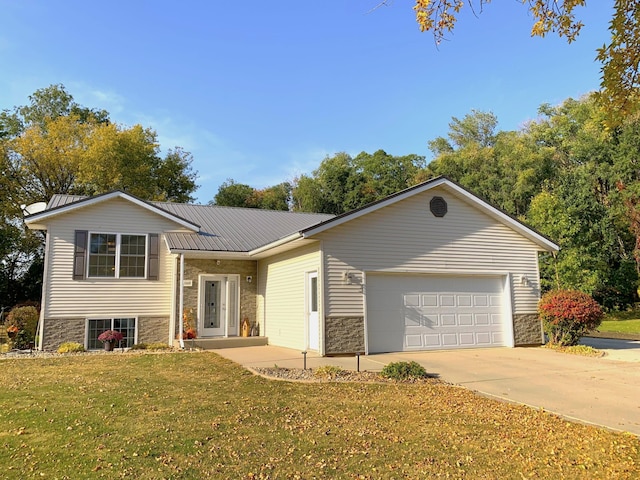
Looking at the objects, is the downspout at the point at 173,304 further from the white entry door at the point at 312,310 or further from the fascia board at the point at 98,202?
the white entry door at the point at 312,310

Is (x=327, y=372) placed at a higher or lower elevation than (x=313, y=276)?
lower

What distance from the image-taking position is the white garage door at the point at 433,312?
12.4 m

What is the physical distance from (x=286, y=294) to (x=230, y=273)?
9.43 feet

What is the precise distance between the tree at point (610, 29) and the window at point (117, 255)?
1268cm

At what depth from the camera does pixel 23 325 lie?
1410cm

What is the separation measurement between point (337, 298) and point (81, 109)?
32.8 metres

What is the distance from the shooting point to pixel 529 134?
38031 millimetres

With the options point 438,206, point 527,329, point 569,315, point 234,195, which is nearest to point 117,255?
point 438,206

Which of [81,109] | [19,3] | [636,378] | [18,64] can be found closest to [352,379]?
[636,378]

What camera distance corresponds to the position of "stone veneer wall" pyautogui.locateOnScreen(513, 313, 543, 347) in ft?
45.3

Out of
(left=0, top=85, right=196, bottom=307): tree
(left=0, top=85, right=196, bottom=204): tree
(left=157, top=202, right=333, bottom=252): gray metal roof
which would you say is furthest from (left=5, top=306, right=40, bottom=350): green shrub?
(left=0, top=85, right=196, bottom=204): tree

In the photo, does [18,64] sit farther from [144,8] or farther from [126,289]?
[126,289]

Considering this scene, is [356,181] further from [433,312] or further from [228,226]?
[433,312]

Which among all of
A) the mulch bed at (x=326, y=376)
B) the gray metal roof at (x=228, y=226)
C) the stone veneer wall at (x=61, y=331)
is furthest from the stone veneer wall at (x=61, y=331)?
the mulch bed at (x=326, y=376)
